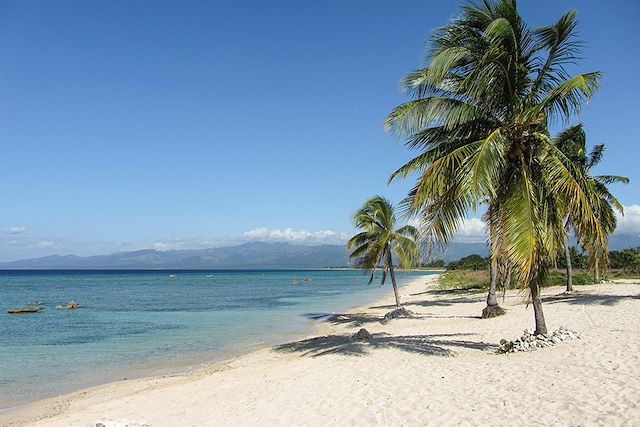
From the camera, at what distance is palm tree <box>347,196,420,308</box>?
70.8 ft

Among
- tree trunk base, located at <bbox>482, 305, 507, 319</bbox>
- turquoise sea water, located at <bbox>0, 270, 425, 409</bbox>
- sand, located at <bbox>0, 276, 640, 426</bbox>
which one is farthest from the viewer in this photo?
tree trunk base, located at <bbox>482, 305, 507, 319</bbox>

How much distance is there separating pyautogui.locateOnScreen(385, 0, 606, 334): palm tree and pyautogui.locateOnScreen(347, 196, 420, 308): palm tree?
10991 millimetres

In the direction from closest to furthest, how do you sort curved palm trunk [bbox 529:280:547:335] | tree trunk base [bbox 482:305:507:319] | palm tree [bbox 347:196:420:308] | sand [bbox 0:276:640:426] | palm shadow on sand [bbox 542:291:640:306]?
sand [bbox 0:276:640:426] < curved palm trunk [bbox 529:280:547:335] < tree trunk base [bbox 482:305:507:319] < palm shadow on sand [bbox 542:291:640:306] < palm tree [bbox 347:196:420:308]

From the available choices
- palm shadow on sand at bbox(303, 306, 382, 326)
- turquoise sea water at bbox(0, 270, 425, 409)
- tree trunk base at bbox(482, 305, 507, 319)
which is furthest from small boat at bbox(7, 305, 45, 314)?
tree trunk base at bbox(482, 305, 507, 319)

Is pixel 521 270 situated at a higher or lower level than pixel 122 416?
higher

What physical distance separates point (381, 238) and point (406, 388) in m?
13.5

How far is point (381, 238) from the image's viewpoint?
2133 centimetres

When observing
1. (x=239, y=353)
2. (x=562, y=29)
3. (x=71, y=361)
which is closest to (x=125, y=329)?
(x=71, y=361)

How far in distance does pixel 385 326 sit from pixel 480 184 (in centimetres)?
1076

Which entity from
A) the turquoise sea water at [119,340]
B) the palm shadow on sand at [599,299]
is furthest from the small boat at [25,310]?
the palm shadow on sand at [599,299]

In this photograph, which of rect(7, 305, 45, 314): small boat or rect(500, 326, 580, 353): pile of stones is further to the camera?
rect(7, 305, 45, 314): small boat

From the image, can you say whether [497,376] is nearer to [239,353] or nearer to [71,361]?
[239,353]

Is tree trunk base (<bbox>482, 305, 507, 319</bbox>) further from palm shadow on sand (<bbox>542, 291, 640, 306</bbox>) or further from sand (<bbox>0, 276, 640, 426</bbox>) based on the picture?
palm shadow on sand (<bbox>542, 291, 640, 306</bbox>)

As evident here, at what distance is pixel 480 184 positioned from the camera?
851 centimetres
